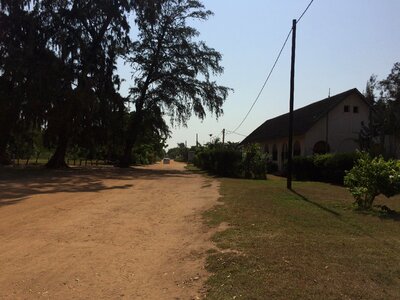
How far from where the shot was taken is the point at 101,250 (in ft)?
28.4

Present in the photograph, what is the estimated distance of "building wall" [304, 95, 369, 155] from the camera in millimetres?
39875

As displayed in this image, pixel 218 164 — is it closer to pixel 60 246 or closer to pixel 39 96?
pixel 39 96

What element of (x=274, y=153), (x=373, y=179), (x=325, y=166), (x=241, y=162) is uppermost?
(x=274, y=153)

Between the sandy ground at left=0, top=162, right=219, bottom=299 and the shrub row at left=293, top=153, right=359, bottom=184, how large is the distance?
49.6 ft

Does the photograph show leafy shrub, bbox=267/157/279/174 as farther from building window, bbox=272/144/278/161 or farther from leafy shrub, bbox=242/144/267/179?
leafy shrub, bbox=242/144/267/179

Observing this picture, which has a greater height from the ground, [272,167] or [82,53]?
[82,53]

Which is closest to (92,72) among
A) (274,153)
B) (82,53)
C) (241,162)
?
(82,53)

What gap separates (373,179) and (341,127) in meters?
26.9

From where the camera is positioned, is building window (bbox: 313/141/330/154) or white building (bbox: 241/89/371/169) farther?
building window (bbox: 313/141/330/154)

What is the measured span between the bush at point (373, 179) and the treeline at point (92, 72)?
22.0 meters

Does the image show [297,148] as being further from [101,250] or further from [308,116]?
[101,250]

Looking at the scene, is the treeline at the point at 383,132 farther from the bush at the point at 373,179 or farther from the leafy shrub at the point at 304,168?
the bush at the point at 373,179

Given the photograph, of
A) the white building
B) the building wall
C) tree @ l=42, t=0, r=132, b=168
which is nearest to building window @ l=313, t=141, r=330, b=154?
the white building

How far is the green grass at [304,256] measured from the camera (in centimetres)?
604
